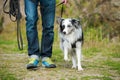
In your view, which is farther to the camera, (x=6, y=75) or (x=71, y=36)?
(x=71, y=36)

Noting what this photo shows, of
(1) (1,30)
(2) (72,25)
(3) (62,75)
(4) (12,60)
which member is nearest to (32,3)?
(2) (72,25)

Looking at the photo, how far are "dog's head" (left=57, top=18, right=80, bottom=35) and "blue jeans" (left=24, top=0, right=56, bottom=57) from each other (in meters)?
0.19

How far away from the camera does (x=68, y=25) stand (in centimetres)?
705

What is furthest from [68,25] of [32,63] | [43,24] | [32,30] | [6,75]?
[6,75]

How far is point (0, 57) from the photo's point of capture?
28.6ft

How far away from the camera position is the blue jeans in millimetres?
6836

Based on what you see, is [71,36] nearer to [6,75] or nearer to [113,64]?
[6,75]

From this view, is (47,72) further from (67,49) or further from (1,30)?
(1,30)

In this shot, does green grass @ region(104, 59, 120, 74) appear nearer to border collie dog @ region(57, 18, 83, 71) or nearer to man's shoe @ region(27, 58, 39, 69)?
border collie dog @ region(57, 18, 83, 71)

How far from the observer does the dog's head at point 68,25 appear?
23.0 ft

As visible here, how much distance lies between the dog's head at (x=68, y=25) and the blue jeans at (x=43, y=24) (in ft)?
0.63

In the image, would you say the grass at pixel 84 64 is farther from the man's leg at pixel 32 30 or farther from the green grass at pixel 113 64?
the man's leg at pixel 32 30

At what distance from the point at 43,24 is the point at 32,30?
272 mm

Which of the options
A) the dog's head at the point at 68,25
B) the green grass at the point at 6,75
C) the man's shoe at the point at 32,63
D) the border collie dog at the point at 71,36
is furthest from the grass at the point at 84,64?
the dog's head at the point at 68,25
